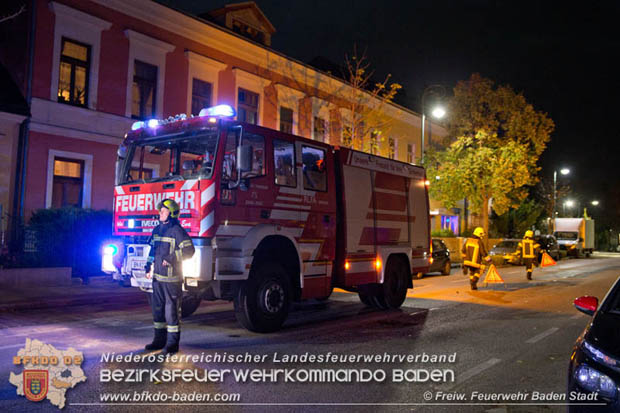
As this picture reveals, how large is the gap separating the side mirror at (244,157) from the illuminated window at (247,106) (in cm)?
1574

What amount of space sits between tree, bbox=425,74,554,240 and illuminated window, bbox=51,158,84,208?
843 inches

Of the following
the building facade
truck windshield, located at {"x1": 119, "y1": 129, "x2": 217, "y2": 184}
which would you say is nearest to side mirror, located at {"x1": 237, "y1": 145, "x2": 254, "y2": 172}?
truck windshield, located at {"x1": 119, "y1": 129, "x2": 217, "y2": 184}

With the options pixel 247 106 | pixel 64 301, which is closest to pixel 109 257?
pixel 64 301

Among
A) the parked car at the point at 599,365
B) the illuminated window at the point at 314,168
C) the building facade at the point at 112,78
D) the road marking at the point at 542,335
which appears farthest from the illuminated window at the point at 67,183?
the parked car at the point at 599,365

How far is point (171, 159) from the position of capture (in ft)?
28.4

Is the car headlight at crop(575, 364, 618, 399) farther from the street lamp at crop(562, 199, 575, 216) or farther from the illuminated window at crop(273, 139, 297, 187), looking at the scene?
the street lamp at crop(562, 199, 575, 216)

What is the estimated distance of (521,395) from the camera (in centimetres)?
547

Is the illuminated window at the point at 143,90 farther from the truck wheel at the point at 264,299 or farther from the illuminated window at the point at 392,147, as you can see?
the illuminated window at the point at 392,147

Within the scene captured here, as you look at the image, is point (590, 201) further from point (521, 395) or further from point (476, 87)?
point (521, 395)

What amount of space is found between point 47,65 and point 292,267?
12.3m

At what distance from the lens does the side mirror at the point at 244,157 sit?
24.9ft

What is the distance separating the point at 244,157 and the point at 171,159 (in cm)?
167

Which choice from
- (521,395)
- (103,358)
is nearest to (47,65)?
(103,358)

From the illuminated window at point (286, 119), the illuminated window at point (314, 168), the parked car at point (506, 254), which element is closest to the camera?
the illuminated window at point (314, 168)
